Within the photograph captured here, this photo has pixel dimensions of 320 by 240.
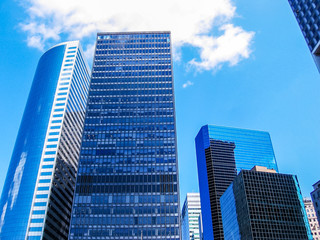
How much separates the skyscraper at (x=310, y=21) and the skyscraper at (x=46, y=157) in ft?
412

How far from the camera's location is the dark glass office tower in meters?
106

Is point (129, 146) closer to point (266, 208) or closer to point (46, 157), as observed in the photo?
point (46, 157)

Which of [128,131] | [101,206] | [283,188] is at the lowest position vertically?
[101,206]

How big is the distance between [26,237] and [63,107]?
69.1 metres

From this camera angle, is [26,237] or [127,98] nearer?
[127,98]

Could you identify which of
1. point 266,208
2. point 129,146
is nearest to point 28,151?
point 129,146

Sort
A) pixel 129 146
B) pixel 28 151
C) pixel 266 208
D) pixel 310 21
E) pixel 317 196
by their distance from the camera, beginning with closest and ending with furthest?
pixel 310 21, pixel 129 146, pixel 317 196, pixel 266 208, pixel 28 151

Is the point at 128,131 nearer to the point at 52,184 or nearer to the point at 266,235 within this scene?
the point at 52,184

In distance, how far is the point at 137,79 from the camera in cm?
14025

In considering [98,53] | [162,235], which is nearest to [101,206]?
[162,235]

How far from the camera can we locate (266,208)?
14688 cm

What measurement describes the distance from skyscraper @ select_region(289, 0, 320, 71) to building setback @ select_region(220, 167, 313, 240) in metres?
74.5

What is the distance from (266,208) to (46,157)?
110893mm

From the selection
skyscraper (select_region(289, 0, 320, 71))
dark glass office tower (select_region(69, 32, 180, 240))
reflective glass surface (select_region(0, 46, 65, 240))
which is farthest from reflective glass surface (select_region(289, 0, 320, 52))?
reflective glass surface (select_region(0, 46, 65, 240))
